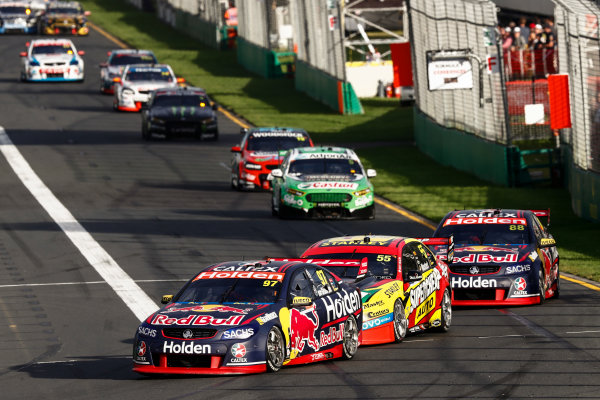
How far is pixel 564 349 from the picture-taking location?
1620 centimetres

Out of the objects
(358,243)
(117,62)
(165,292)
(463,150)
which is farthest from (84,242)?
(117,62)

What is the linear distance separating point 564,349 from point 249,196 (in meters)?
18.7

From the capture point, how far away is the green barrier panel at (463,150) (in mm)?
36156

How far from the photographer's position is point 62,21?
253 ft

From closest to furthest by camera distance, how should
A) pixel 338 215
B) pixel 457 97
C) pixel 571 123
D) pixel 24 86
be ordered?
pixel 338 215
pixel 571 123
pixel 457 97
pixel 24 86

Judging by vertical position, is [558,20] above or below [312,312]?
above

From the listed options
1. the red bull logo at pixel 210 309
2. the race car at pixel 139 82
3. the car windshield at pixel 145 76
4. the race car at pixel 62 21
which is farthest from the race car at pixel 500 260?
the race car at pixel 62 21

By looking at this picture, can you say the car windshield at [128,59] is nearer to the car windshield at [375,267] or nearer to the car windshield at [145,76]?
the car windshield at [145,76]

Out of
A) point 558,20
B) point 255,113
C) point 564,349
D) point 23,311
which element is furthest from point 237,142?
point 564,349

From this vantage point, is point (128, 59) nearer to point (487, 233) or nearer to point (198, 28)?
point (198, 28)

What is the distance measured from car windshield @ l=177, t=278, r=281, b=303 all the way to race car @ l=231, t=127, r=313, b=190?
1880 centimetres

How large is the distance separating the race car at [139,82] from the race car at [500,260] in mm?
28437

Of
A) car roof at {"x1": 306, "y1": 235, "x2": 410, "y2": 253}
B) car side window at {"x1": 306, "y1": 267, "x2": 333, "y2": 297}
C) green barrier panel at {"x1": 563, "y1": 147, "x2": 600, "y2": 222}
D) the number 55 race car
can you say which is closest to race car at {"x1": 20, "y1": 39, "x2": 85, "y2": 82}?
green barrier panel at {"x1": 563, "y1": 147, "x2": 600, "y2": 222}

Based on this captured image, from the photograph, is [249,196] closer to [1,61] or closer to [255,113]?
[255,113]
